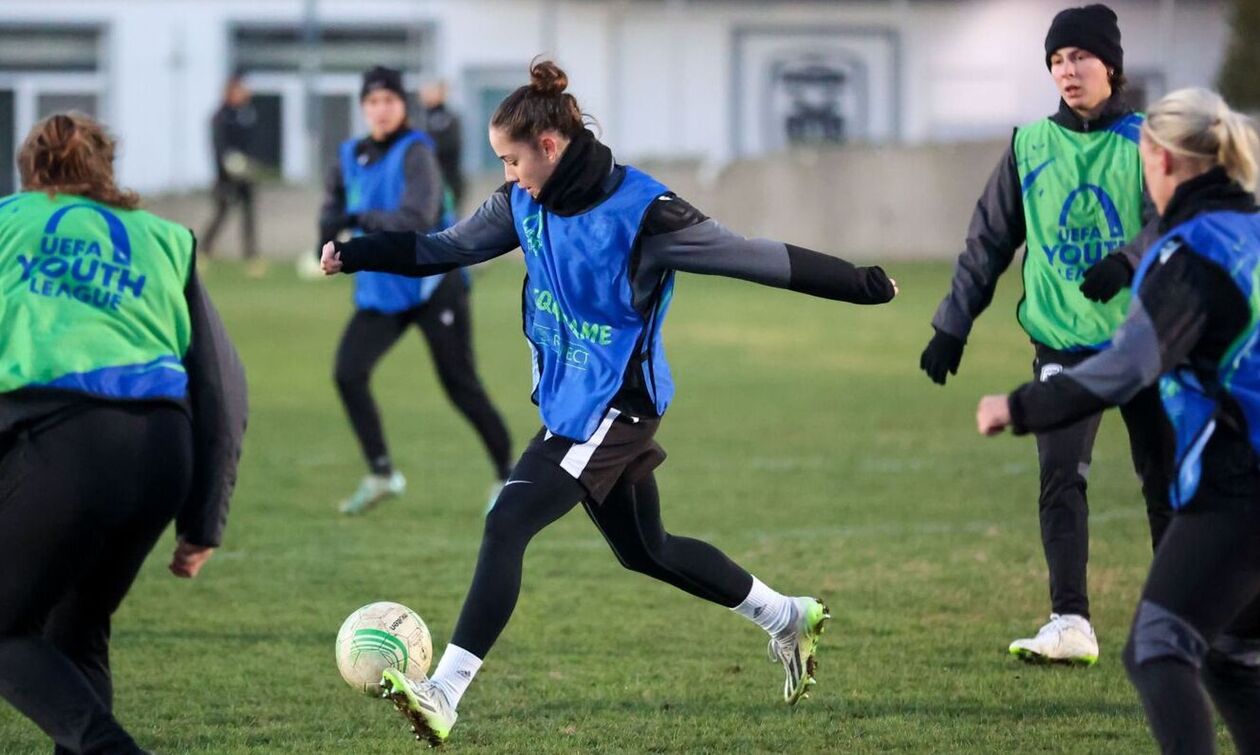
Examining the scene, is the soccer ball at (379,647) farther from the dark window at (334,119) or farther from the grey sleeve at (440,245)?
the dark window at (334,119)

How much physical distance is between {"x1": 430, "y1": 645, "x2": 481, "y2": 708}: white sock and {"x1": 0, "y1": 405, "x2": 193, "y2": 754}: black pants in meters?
0.90

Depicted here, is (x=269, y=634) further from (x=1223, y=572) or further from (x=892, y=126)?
(x=892, y=126)

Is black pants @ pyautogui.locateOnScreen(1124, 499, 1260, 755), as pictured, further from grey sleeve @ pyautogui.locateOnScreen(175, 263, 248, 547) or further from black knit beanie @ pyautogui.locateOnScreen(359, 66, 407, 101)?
black knit beanie @ pyautogui.locateOnScreen(359, 66, 407, 101)

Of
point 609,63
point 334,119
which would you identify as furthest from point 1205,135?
point 334,119

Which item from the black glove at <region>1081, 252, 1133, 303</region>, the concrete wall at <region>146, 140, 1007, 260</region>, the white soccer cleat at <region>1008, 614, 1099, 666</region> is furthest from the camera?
the concrete wall at <region>146, 140, 1007, 260</region>

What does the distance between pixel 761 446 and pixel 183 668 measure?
617cm

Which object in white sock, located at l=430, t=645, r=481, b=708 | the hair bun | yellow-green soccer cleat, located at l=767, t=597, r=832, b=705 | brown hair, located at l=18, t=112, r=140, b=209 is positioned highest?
the hair bun

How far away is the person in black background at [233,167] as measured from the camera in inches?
1053

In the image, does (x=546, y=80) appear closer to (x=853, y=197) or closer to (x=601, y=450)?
(x=601, y=450)

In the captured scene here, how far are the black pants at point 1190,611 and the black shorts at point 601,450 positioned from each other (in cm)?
165

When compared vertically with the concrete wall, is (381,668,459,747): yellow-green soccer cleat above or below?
above

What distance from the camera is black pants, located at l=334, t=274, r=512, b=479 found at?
31.1 ft

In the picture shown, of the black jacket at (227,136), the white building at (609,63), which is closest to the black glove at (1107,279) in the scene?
the black jacket at (227,136)

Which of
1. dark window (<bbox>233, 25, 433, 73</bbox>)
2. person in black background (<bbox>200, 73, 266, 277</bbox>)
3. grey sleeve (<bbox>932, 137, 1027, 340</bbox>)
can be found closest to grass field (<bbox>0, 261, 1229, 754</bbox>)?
grey sleeve (<bbox>932, 137, 1027, 340</bbox>)
